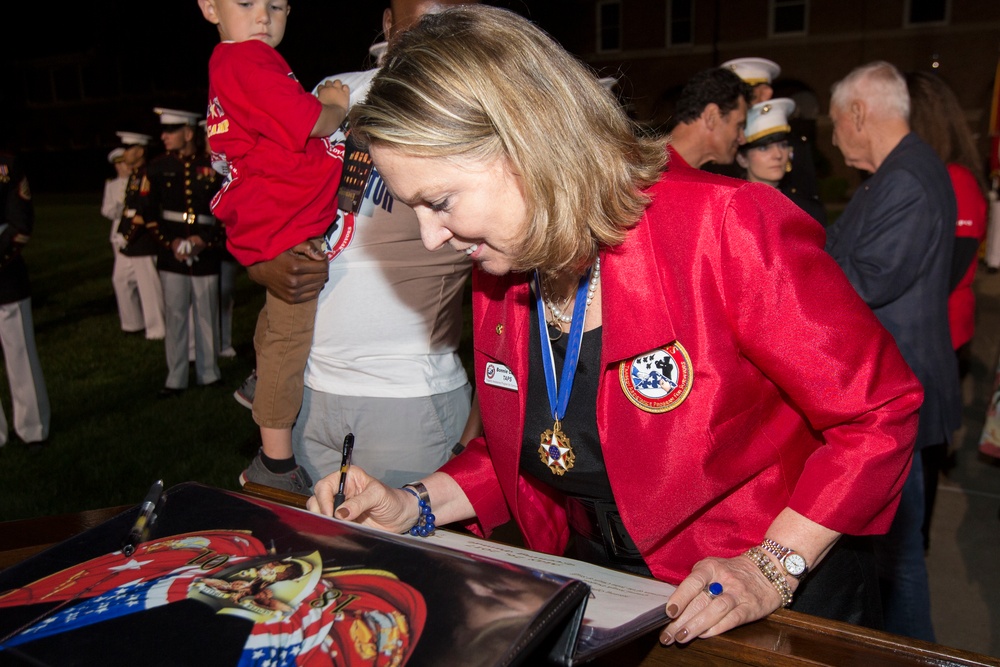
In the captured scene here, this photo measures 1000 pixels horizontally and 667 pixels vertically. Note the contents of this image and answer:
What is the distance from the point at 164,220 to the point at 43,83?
1902 inches

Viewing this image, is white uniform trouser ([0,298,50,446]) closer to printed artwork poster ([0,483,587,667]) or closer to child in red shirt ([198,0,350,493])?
child in red shirt ([198,0,350,493])

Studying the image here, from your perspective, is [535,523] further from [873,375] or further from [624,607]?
[873,375]

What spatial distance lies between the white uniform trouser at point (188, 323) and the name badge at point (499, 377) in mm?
6095

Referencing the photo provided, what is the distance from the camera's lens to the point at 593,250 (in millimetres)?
1435

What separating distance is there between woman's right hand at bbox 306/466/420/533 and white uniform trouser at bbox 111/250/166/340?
26.6 feet

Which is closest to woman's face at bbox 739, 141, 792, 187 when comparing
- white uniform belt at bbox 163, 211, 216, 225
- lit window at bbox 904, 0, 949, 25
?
white uniform belt at bbox 163, 211, 216, 225

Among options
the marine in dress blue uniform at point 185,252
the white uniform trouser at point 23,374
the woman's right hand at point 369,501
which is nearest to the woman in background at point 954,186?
the woman's right hand at point 369,501

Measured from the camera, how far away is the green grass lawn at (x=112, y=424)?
4.97 metres

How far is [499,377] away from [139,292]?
8759 mm

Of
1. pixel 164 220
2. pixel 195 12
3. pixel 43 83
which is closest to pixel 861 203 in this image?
pixel 164 220

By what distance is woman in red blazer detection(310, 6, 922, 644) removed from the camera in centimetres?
125

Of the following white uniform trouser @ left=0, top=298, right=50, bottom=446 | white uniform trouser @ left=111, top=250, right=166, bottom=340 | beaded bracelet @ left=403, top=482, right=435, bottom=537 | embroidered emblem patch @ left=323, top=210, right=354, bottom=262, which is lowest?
white uniform trouser @ left=111, top=250, right=166, bottom=340

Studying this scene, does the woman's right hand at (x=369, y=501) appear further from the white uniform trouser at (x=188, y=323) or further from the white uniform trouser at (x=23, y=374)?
the white uniform trouser at (x=188, y=323)

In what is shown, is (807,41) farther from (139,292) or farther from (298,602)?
(298,602)
